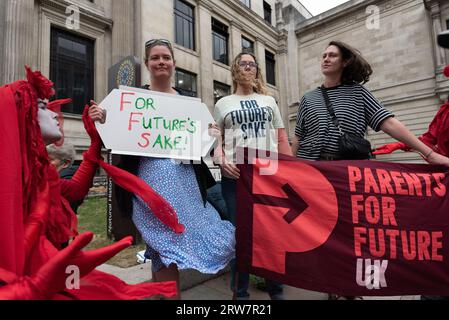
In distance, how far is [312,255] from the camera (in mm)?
Result: 1918

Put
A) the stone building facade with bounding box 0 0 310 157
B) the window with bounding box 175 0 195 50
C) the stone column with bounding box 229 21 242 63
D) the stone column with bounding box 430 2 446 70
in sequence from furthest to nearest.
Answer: the stone column with bounding box 229 21 242 63
the stone column with bounding box 430 2 446 70
the window with bounding box 175 0 195 50
the stone building facade with bounding box 0 0 310 157

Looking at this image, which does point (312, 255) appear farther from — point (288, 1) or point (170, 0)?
point (288, 1)

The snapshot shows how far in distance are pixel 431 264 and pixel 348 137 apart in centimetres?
99

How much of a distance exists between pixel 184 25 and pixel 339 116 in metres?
17.1

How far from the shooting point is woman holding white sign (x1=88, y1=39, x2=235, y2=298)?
65.7 inches

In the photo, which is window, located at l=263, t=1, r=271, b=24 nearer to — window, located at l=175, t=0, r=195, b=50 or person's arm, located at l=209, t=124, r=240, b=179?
window, located at l=175, t=0, r=195, b=50

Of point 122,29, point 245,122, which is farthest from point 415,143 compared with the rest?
point 122,29

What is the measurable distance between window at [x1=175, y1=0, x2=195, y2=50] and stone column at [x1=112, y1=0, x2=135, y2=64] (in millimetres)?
2938

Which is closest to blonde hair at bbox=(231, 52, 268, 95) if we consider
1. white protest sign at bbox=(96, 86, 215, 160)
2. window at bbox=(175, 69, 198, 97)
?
white protest sign at bbox=(96, 86, 215, 160)

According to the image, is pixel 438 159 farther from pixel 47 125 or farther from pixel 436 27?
pixel 436 27

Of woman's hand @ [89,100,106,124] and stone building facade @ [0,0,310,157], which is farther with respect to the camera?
stone building facade @ [0,0,310,157]
